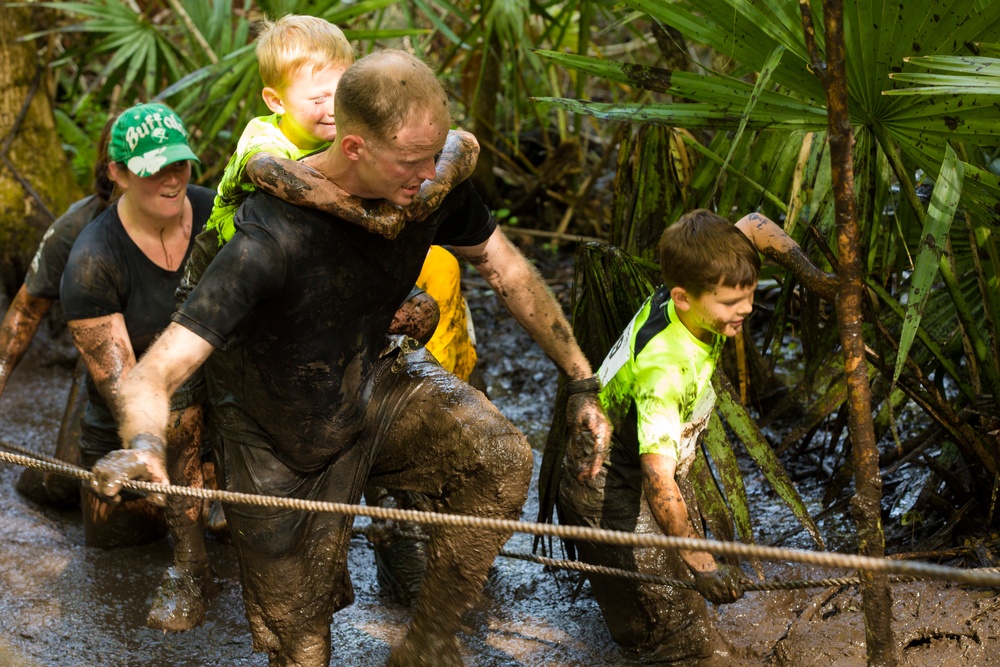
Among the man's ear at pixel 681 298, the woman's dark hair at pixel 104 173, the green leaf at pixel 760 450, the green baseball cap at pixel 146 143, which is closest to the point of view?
the man's ear at pixel 681 298

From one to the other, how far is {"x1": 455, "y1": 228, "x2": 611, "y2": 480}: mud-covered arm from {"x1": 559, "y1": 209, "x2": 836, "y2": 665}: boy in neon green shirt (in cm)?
2

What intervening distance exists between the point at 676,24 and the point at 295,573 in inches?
77.5

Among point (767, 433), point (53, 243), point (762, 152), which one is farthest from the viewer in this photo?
point (767, 433)

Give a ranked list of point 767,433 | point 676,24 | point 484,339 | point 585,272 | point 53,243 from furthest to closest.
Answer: point 484,339, point 767,433, point 53,243, point 585,272, point 676,24

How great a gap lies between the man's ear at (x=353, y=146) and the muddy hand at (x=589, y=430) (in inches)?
40.4

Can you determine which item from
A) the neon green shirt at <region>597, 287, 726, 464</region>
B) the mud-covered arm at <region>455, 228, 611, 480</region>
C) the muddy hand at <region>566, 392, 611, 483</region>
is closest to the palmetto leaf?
the mud-covered arm at <region>455, 228, 611, 480</region>

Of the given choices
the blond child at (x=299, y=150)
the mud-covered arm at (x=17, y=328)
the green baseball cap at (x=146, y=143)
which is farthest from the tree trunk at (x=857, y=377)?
the mud-covered arm at (x=17, y=328)

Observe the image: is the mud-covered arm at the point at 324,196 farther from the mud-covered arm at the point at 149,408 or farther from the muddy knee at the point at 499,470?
the muddy knee at the point at 499,470

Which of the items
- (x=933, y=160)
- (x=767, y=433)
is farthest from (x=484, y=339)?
(x=933, y=160)

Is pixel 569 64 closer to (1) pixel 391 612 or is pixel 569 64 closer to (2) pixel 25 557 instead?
(1) pixel 391 612

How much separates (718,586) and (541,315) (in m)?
0.97

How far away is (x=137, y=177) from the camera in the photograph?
4.06 meters

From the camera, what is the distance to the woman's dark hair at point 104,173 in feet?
14.5

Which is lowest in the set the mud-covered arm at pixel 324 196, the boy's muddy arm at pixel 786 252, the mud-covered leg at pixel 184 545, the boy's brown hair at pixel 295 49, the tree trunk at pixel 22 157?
the mud-covered leg at pixel 184 545
